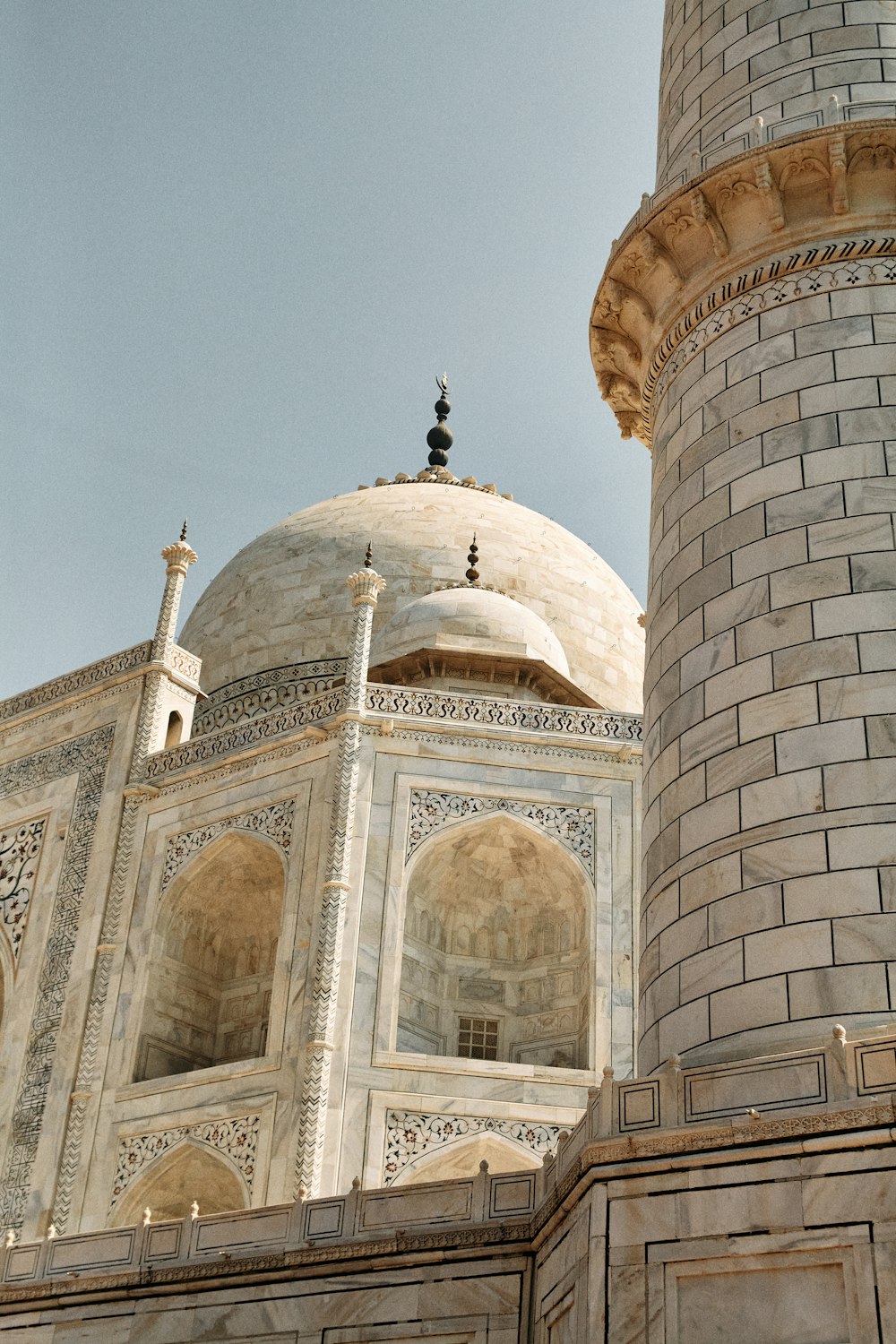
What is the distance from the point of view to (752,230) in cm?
830

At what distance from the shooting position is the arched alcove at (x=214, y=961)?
16.2 meters

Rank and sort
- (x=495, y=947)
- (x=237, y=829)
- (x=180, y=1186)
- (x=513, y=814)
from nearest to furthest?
(x=180, y=1186), (x=513, y=814), (x=237, y=829), (x=495, y=947)

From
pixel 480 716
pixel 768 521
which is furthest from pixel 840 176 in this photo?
pixel 480 716

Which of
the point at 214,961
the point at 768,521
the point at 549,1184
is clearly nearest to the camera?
the point at 549,1184

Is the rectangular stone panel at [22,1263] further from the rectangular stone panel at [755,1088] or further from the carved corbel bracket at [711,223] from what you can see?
the carved corbel bracket at [711,223]

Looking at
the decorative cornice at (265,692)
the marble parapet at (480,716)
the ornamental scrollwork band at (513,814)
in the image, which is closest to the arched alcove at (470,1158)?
the ornamental scrollwork band at (513,814)

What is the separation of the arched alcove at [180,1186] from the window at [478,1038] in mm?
2440

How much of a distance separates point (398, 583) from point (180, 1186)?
10167 millimetres

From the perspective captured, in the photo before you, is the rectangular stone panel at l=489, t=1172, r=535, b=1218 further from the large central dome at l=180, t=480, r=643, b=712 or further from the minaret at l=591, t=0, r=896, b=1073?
the large central dome at l=180, t=480, r=643, b=712

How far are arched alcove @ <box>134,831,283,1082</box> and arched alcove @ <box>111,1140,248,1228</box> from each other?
116 cm

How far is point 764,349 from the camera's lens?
780cm

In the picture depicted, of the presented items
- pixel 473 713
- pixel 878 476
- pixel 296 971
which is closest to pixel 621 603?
pixel 473 713

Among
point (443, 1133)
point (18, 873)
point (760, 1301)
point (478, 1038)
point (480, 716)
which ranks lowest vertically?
point (760, 1301)

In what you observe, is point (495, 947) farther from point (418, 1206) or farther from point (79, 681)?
point (418, 1206)
